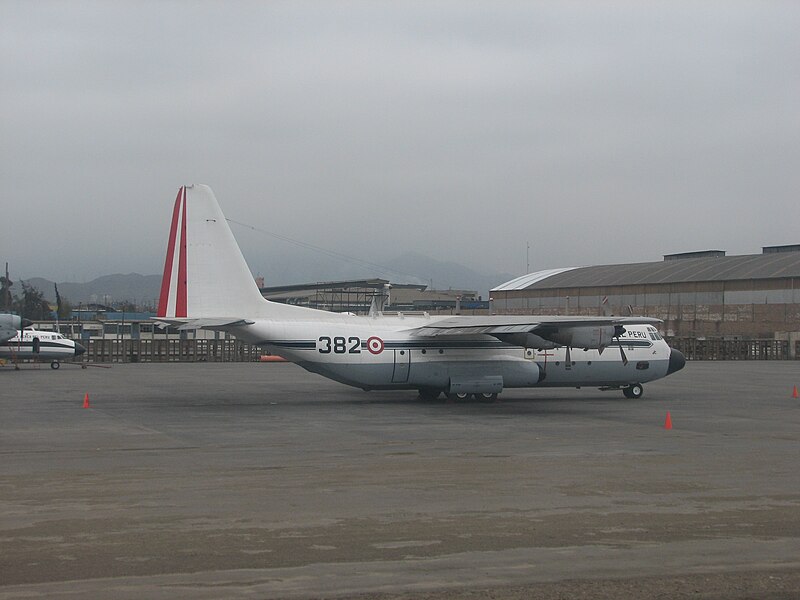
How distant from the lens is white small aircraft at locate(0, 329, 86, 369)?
160 feet

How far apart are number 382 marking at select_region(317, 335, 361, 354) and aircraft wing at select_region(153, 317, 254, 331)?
7.36 ft

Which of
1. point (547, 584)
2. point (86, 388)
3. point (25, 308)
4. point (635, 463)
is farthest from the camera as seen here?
point (25, 308)

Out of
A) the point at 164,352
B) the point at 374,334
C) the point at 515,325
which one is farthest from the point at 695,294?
the point at 374,334

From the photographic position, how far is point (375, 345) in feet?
85.8

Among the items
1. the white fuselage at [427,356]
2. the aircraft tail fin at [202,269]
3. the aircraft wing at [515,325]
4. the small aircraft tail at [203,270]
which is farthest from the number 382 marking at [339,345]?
the aircraft wing at [515,325]

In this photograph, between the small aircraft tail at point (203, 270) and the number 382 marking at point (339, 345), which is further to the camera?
the number 382 marking at point (339, 345)

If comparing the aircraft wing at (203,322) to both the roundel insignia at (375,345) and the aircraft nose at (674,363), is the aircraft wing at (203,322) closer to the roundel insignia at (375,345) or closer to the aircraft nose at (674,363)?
the roundel insignia at (375,345)

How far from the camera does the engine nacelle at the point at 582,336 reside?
2650cm

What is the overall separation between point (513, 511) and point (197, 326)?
14.9m

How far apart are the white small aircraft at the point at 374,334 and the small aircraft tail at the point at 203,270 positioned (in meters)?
0.03

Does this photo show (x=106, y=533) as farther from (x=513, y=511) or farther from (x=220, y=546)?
(x=513, y=511)

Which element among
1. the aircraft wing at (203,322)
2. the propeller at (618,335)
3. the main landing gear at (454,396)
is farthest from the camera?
the main landing gear at (454,396)

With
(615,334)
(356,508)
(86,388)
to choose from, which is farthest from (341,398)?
(356,508)

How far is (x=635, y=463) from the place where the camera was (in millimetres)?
15266
